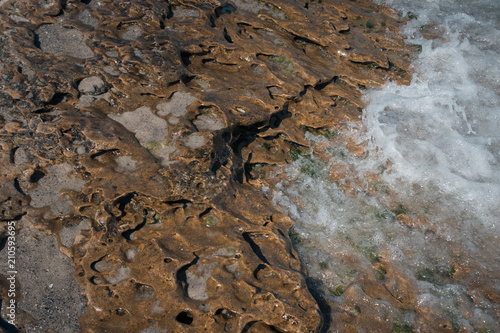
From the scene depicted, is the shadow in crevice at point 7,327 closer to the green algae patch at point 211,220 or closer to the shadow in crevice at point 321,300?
the green algae patch at point 211,220

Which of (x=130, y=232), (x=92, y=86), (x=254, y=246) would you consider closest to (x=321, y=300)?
(x=254, y=246)

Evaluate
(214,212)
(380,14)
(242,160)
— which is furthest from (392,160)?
(380,14)

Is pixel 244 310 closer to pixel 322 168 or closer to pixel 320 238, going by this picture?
pixel 320 238

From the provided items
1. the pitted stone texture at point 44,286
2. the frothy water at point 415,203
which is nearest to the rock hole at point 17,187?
the pitted stone texture at point 44,286

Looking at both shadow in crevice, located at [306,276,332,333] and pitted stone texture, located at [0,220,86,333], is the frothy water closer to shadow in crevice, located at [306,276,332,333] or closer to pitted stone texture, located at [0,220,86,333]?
shadow in crevice, located at [306,276,332,333]

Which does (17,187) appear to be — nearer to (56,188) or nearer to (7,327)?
(56,188)

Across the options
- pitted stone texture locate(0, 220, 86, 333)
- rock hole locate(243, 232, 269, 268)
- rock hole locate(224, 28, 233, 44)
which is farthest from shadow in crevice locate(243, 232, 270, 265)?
rock hole locate(224, 28, 233, 44)
